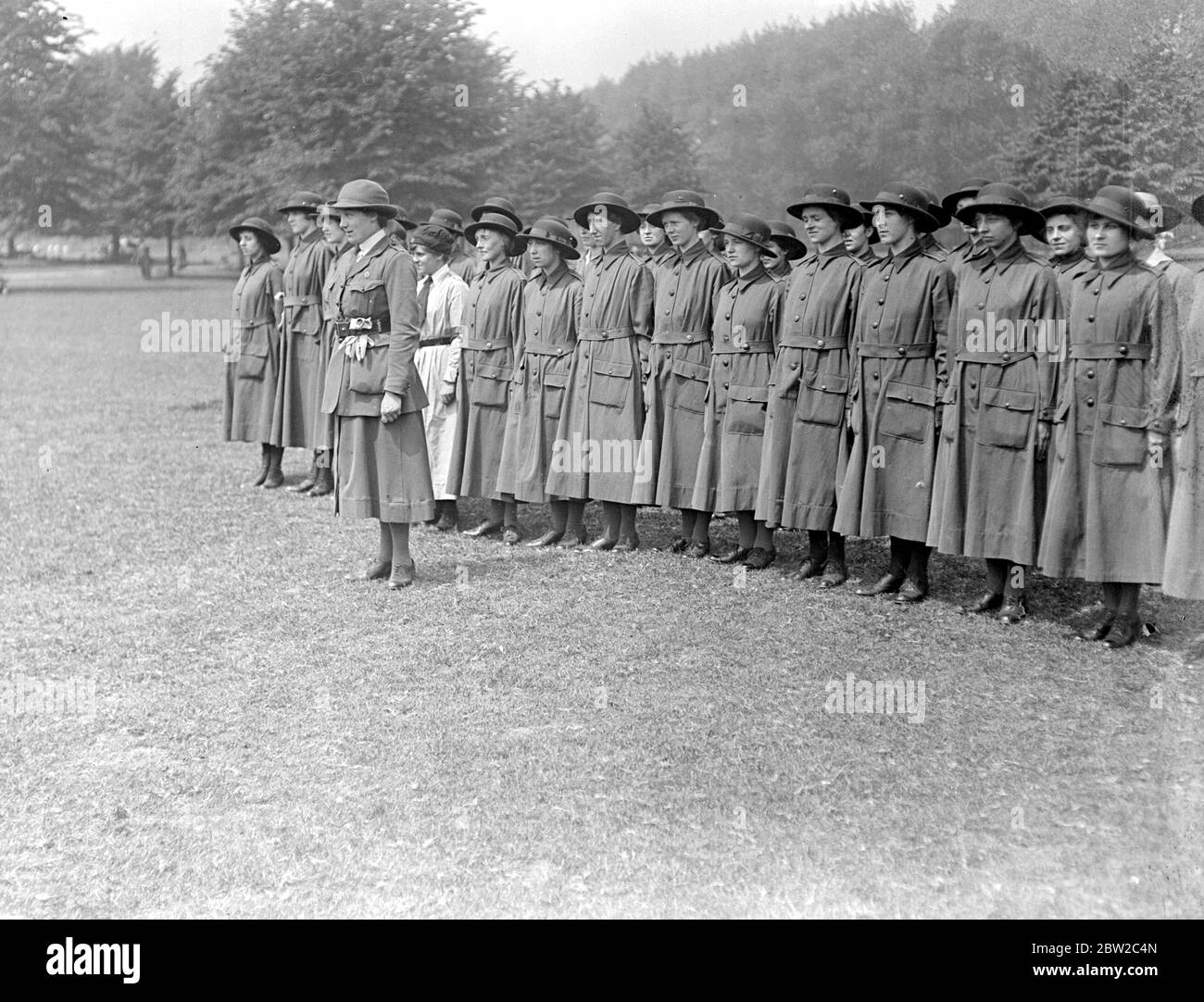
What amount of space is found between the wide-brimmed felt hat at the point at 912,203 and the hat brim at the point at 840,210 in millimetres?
242

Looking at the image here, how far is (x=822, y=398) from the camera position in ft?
28.8

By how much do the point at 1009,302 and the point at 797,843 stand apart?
156 inches

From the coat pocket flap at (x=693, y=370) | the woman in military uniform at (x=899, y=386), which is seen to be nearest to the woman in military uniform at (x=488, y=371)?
the coat pocket flap at (x=693, y=370)

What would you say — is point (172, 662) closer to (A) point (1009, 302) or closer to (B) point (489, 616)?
(B) point (489, 616)

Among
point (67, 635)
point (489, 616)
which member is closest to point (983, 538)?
point (489, 616)

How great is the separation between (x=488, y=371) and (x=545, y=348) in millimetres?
596

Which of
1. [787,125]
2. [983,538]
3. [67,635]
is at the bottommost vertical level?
[67,635]

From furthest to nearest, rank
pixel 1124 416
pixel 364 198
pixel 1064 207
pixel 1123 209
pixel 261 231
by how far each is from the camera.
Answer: pixel 261 231 → pixel 364 198 → pixel 1064 207 → pixel 1124 416 → pixel 1123 209

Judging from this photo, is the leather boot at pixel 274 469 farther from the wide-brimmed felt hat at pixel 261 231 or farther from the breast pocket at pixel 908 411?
the breast pocket at pixel 908 411

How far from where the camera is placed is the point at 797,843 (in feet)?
16.6

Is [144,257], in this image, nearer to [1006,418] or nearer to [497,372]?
[497,372]

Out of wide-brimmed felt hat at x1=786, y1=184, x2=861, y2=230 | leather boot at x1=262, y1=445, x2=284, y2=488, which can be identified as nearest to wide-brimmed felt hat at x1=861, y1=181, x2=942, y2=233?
wide-brimmed felt hat at x1=786, y1=184, x2=861, y2=230

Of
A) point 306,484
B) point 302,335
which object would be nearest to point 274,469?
point 306,484
